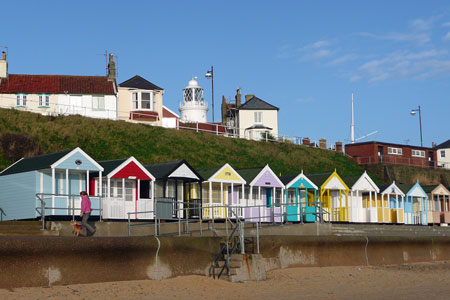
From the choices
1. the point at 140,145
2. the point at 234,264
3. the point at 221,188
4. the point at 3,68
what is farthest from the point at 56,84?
the point at 234,264

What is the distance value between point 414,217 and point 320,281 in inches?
1024

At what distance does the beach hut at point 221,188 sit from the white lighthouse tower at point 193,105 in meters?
42.2

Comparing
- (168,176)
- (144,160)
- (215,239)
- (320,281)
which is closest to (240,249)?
(215,239)

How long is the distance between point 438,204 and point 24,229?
35096 mm

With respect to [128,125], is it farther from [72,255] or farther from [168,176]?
[72,255]

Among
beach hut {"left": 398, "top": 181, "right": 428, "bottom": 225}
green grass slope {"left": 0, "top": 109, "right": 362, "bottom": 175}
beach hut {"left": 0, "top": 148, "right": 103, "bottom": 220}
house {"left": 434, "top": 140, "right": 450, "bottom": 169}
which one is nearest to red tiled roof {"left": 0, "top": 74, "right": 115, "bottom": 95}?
green grass slope {"left": 0, "top": 109, "right": 362, "bottom": 175}

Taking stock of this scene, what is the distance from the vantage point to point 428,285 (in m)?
21.6

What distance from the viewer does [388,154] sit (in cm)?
6769

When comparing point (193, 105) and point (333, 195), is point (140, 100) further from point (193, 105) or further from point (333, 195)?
point (333, 195)

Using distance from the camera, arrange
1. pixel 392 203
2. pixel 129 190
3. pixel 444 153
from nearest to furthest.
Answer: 1. pixel 129 190
2. pixel 392 203
3. pixel 444 153

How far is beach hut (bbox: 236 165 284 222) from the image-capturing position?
1443 inches

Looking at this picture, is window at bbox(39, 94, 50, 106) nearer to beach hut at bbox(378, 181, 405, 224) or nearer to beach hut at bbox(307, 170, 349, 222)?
beach hut at bbox(307, 170, 349, 222)

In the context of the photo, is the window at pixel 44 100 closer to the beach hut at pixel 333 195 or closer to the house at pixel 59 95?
the house at pixel 59 95

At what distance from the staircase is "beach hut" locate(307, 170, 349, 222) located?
19.8m
